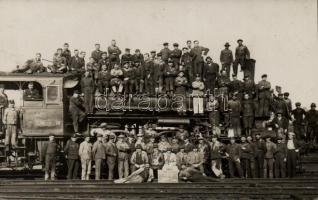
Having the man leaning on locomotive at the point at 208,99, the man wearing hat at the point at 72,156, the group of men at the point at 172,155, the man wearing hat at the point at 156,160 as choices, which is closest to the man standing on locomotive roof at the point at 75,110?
the man leaning on locomotive at the point at 208,99

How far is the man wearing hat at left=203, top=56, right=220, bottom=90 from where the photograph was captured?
1962 centimetres

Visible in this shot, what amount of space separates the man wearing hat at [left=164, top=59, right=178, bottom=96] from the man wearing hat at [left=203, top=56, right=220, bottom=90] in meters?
1.35

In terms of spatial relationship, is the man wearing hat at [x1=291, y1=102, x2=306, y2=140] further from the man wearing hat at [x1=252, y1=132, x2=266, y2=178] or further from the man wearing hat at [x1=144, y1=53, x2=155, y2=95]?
the man wearing hat at [x1=144, y1=53, x2=155, y2=95]

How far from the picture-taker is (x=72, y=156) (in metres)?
16.2

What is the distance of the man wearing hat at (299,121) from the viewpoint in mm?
19375

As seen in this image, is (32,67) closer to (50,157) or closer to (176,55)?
(50,157)

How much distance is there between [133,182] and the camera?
593 inches

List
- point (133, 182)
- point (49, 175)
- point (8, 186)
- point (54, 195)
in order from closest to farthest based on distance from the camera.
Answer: point (54, 195), point (8, 186), point (133, 182), point (49, 175)

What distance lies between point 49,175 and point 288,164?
779cm

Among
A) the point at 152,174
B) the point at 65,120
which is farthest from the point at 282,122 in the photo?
the point at 65,120

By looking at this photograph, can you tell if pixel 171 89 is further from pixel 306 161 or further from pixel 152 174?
pixel 306 161

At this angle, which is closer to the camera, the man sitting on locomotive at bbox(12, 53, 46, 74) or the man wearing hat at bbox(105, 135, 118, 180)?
the man wearing hat at bbox(105, 135, 118, 180)

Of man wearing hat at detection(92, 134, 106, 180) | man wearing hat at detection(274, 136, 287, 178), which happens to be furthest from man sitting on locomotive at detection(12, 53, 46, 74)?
man wearing hat at detection(274, 136, 287, 178)

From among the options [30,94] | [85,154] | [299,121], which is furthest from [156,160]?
[299,121]
